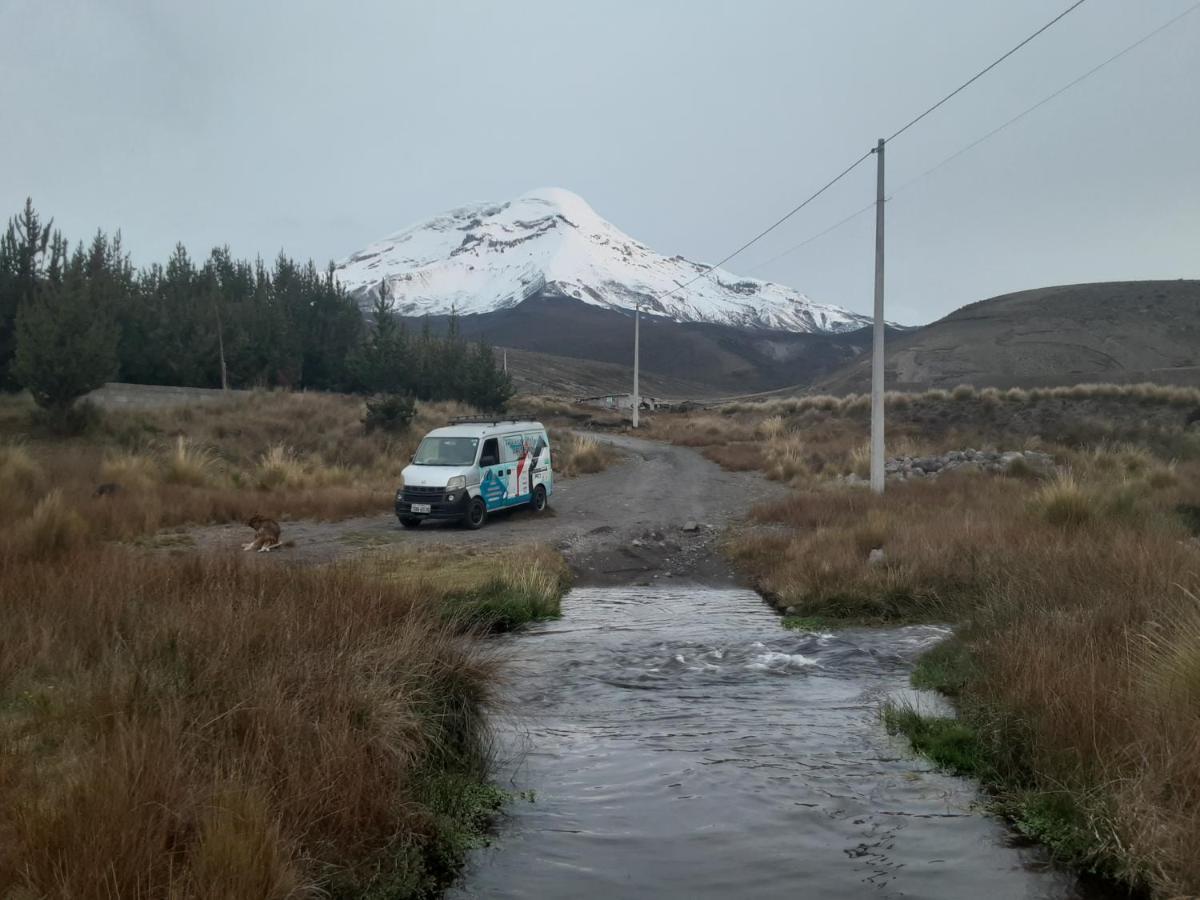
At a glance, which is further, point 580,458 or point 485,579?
point 580,458

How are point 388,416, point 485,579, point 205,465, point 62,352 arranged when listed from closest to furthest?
point 485,579
point 205,465
point 62,352
point 388,416

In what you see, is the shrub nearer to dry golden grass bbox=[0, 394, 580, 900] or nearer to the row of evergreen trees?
the row of evergreen trees

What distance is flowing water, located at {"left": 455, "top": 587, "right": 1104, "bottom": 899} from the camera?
16.1ft

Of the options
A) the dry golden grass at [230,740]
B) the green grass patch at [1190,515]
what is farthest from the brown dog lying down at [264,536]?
the green grass patch at [1190,515]

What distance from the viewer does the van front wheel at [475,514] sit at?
790 inches

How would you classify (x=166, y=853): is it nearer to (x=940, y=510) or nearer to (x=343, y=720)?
(x=343, y=720)

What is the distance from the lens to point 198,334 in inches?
1918

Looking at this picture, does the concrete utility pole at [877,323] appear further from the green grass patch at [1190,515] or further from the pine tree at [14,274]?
the pine tree at [14,274]

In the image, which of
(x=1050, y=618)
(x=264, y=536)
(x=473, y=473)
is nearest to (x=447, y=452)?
(x=473, y=473)

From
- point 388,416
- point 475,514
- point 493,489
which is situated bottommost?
point 475,514

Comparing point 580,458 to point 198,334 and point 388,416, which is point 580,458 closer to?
point 388,416

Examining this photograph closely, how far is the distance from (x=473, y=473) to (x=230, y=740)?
1569cm

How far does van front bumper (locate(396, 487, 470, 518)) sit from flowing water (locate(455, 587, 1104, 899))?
968 cm

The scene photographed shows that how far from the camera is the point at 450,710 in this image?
21.2 feet
